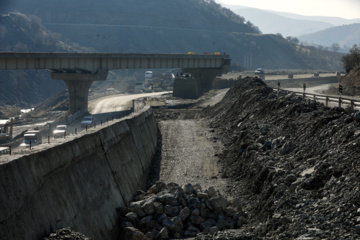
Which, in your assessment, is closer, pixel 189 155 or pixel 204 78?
pixel 189 155

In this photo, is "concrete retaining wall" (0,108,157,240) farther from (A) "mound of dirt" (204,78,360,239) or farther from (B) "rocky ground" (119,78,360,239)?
(A) "mound of dirt" (204,78,360,239)

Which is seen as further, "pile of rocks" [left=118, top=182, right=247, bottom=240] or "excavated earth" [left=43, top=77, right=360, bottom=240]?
"pile of rocks" [left=118, top=182, right=247, bottom=240]

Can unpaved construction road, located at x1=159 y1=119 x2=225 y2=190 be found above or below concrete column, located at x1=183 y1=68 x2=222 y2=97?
below

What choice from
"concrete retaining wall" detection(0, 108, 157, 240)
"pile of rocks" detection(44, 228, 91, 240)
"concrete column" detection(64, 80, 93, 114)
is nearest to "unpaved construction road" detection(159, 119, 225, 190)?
"concrete retaining wall" detection(0, 108, 157, 240)

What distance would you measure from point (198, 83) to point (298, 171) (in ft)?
283

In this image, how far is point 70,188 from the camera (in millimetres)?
21219

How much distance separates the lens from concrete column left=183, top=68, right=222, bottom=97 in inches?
4425

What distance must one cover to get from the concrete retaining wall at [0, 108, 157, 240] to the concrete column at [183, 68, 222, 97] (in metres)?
80.8

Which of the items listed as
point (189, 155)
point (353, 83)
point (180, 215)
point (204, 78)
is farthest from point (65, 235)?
point (204, 78)

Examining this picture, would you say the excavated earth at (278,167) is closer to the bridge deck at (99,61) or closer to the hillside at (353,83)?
the hillside at (353,83)

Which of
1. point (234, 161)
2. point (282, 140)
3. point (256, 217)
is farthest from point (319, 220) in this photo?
point (234, 161)

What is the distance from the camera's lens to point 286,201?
23.0m

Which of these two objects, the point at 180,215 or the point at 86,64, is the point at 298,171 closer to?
the point at 180,215

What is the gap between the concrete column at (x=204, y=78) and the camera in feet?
369
